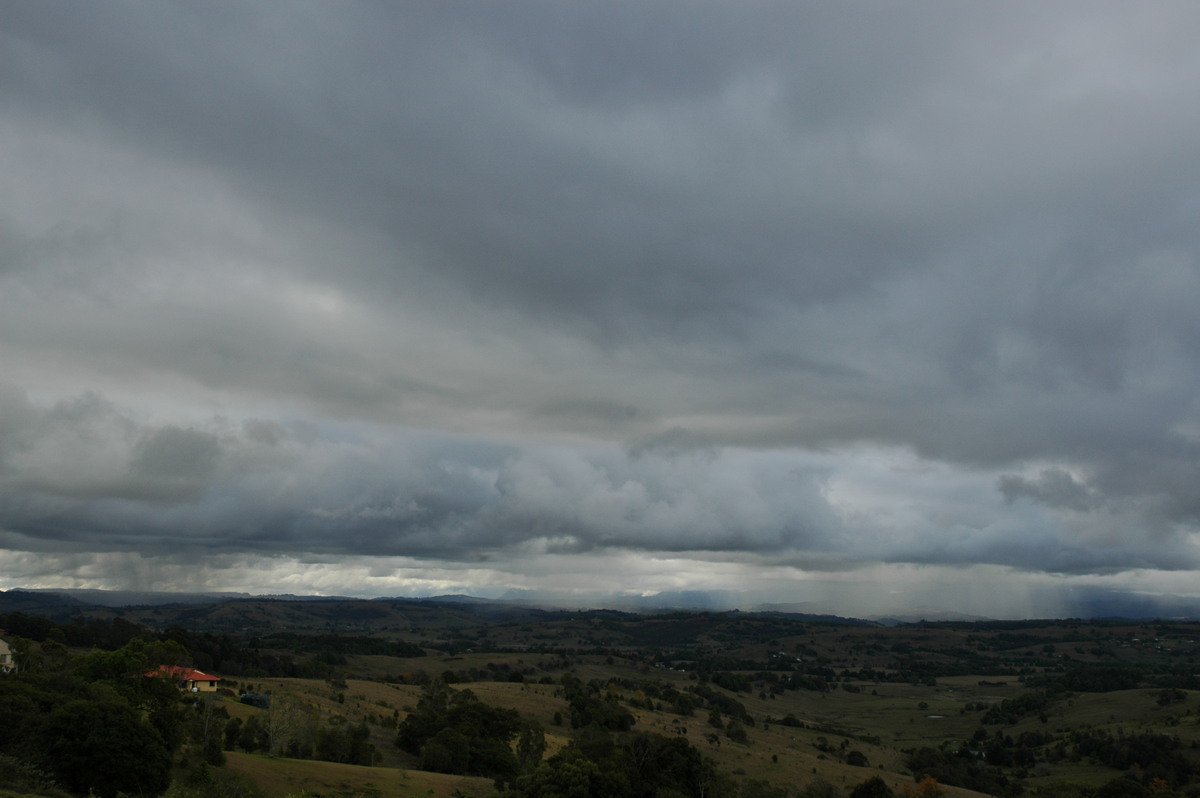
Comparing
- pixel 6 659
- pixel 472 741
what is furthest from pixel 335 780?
pixel 6 659

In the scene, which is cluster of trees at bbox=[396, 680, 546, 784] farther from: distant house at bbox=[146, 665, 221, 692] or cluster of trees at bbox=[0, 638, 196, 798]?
cluster of trees at bbox=[0, 638, 196, 798]

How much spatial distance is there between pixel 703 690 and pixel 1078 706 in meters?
71.6

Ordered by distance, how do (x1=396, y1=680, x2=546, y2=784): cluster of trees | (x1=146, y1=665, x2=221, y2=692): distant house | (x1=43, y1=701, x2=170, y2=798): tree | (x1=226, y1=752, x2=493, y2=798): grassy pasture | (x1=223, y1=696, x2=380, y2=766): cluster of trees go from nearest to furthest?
1. (x1=43, y1=701, x2=170, y2=798): tree
2. (x1=226, y1=752, x2=493, y2=798): grassy pasture
3. (x1=223, y1=696, x2=380, y2=766): cluster of trees
4. (x1=396, y1=680, x2=546, y2=784): cluster of trees
5. (x1=146, y1=665, x2=221, y2=692): distant house

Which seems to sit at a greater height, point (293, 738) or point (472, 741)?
point (293, 738)

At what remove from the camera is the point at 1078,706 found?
149750 mm

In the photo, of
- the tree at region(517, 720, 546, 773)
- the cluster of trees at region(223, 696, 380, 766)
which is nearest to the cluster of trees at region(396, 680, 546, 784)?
the tree at region(517, 720, 546, 773)

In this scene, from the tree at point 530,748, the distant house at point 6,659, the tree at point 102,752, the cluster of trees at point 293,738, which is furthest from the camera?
the distant house at point 6,659

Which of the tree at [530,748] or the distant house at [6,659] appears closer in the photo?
the tree at [530,748]

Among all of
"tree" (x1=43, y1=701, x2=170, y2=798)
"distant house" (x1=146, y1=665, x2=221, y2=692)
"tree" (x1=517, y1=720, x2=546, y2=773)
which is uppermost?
"tree" (x1=43, y1=701, x2=170, y2=798)

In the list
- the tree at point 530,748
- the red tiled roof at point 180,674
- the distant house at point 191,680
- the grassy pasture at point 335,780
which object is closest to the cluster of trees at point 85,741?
the grassy pasture at point 335,780

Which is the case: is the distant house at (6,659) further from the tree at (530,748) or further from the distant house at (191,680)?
the tree at (530,748)

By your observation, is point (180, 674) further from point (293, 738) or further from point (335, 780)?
point (335, 780)

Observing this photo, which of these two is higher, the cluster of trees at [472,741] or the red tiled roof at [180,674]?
the red tiled roof at [180,674]

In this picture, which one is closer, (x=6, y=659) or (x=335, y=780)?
(x=335, y=780)
